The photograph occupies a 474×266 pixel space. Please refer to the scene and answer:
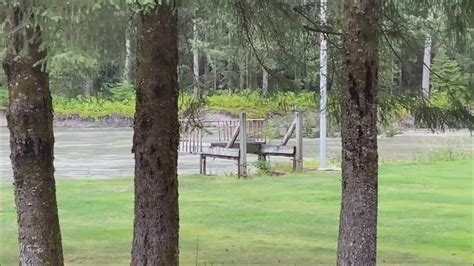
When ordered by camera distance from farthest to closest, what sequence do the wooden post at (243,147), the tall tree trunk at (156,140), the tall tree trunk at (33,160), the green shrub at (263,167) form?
1. the green shrub at (263,167)
2. the wooden post at (243,147)
3. the tall tree trunk at (156,140)
4. the tall tree trunk at (33,160)

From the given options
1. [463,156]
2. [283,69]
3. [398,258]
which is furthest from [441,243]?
Answer: [463,156]

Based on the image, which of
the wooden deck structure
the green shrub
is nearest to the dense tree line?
the wooden deck structure

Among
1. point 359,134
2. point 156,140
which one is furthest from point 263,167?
point 359,134

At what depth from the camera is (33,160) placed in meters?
4.91

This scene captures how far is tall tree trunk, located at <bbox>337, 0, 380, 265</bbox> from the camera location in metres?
4.64

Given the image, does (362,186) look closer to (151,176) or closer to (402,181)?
(151,176)

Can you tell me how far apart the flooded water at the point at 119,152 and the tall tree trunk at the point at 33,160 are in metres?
9.44

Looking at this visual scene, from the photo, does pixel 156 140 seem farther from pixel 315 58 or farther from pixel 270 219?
pixel 270 219

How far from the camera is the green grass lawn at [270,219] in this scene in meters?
8.63

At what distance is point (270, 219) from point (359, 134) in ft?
21.4

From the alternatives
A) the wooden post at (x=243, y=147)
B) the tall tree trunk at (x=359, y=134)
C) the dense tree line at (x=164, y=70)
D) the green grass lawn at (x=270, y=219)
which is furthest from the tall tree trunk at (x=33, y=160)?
the wooden post at (x=243, y=147)

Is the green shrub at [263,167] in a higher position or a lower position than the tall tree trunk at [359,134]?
lower

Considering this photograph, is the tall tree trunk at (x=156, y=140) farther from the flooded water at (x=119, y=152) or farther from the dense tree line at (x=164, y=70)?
the flooded water at (x=119, y=152)

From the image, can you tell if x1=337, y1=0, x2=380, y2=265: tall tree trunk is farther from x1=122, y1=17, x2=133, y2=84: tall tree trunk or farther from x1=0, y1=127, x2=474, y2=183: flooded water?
x1=0, y1=127, x2=474, y2=183: flooded water
